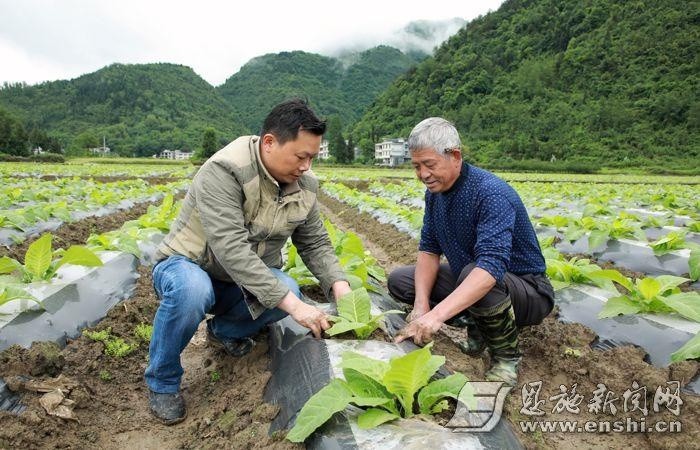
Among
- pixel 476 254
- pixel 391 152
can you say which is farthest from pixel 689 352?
pixel 391 152

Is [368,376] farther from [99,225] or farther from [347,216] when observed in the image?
[347,216]

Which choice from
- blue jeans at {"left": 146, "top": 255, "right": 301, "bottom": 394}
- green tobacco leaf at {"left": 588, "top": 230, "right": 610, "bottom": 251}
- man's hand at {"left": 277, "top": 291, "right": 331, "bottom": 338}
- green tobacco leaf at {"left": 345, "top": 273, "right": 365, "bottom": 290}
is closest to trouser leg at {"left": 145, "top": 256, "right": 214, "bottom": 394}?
blue jeans at {"left": 146, "top": 255, "right": 301, "bottom": 394}

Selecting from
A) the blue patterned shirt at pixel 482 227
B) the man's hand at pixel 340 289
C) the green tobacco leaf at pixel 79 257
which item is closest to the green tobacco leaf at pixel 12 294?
the green tobacco leaf at pixel 79 257

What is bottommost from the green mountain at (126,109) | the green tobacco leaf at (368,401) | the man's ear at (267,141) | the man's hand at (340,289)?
the green tobacco leaf at (368,401)

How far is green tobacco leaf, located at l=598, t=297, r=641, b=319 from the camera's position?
2766mm

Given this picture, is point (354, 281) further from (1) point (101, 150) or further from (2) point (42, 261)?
(1) point (101, 150)

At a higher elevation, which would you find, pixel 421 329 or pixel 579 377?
pixel 421 329

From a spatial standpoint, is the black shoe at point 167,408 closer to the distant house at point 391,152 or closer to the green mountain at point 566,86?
the green mountain at point 566,86

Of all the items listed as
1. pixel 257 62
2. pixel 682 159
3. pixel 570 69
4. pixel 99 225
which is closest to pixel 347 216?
pixel 99 225

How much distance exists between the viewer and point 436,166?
7.95 ft

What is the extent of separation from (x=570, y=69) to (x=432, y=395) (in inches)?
2637

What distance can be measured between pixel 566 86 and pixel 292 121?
64.5m

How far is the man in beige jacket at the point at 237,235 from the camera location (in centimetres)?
216

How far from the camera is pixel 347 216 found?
1009 centimetres
